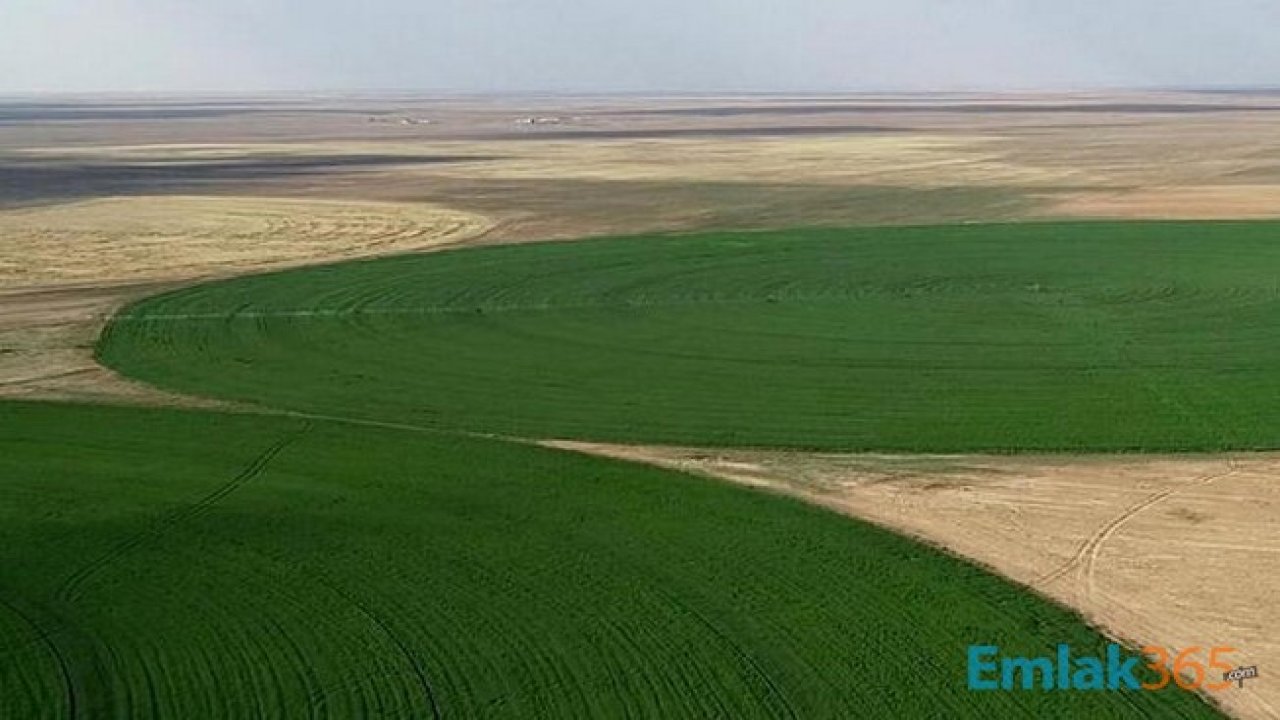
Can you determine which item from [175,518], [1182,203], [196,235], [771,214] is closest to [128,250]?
[196,235]

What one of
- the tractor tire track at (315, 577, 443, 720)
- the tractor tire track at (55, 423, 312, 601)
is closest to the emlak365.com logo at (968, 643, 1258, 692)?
the tractor tire track at (315, 577, 443, 720)

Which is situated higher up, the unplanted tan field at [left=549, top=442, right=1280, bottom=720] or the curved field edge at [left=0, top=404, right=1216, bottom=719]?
the unplanted tan field at [left=549, top=442, right=1280, bottom=720]

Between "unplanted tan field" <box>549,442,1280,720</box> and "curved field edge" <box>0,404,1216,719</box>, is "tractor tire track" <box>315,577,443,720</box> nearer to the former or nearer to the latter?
"curved field edge" <box>0,404,1216,719</box>

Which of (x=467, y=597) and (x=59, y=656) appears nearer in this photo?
(x=59, y=656)

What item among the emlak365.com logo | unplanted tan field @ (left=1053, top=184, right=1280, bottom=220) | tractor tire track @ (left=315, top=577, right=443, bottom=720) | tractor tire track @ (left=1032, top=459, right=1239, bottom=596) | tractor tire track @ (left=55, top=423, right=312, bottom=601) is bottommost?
tractor tire track @ (left=55, top=423, right=312, bottom=601)

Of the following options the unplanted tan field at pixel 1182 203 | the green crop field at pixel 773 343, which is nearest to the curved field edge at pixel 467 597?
the green crop field at pixel 773 343

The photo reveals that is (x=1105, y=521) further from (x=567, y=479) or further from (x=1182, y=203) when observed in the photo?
(x=1182, y=203)
